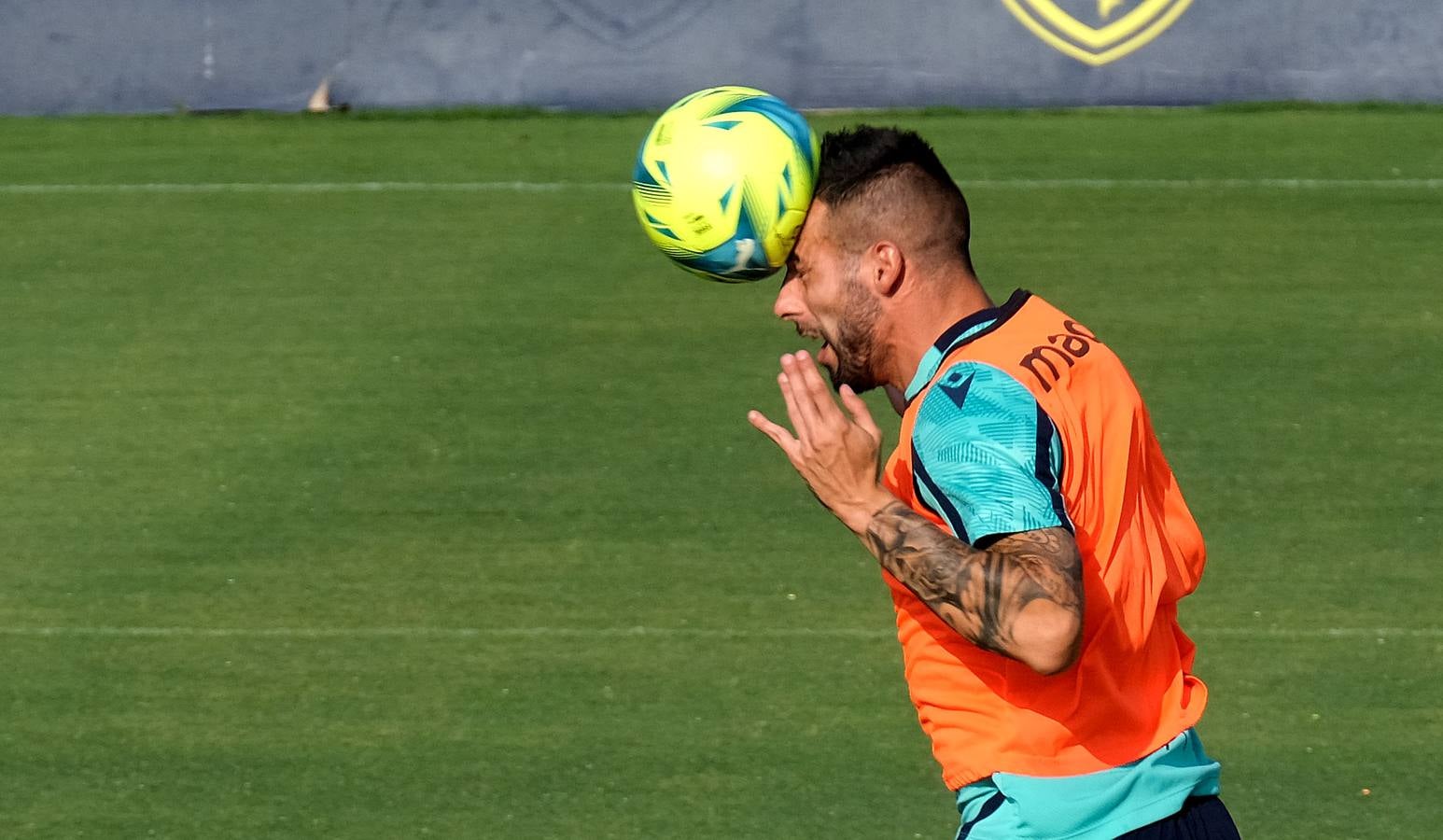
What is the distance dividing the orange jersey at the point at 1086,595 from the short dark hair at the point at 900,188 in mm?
186

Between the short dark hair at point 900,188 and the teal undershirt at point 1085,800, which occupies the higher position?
the short dark hair at point 900,188

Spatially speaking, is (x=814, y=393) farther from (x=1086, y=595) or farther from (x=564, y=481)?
(x=564, y=481)

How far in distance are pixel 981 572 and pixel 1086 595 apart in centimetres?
33

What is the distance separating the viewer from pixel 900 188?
3621mm

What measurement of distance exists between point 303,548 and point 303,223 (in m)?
4.34

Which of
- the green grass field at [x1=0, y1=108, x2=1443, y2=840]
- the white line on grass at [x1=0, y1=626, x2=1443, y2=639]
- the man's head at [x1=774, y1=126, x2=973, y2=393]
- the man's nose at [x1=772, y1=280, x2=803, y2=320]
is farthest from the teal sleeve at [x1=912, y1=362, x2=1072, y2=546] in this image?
the white line on grass at [x1=0, y1=626, x2=1443, y2=639]

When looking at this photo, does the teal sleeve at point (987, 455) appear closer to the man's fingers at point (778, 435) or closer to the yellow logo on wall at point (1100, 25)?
the man's fingers at point (778, 435)

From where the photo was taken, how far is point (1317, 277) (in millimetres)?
10484

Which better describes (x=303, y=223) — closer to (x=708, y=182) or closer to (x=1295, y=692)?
(x=1295, y=692)

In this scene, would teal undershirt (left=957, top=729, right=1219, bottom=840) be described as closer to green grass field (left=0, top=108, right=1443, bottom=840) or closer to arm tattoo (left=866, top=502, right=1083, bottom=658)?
arm tattoo (left=866, top=502, right=1083, bottom=658)

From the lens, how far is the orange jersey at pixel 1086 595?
3.32 m

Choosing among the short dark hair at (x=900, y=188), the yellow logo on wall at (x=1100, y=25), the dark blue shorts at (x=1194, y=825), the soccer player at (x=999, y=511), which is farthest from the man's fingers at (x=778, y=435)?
the yellow logo on wall at (x=1100, y=25)

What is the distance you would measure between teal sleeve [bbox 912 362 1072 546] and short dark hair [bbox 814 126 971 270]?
41cm

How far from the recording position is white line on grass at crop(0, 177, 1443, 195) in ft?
38.6
